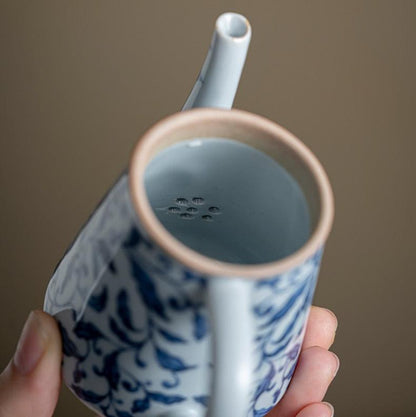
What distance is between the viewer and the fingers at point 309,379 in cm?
65

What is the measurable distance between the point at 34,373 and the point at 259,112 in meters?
0.59

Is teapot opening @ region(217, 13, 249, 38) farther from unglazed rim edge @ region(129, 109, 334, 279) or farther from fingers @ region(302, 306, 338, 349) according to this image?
fingers @ region(302, 306, 338, 349)

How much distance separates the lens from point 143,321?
43cm

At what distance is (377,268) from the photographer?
1.07m

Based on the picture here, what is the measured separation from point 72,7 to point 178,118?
596mm

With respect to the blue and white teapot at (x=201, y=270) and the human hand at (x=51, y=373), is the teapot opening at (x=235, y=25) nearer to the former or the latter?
the blue and white teapot at (x=201, y=270)

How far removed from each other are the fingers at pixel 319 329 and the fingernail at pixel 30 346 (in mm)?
255

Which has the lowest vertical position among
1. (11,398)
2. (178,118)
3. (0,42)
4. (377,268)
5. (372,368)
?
(372,368)

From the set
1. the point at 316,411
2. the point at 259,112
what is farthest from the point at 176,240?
the point at 259,112

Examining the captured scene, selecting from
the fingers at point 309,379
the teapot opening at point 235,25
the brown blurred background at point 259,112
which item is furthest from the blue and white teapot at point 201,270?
the brown blurred background at point 259,112

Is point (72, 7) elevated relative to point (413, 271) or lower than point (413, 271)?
elevated

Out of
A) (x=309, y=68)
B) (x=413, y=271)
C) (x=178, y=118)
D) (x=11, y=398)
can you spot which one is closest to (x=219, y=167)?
(x=178, y=118)

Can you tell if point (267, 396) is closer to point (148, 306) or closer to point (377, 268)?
point (148, 306)

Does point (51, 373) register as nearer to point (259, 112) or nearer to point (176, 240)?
point (176, 240)
